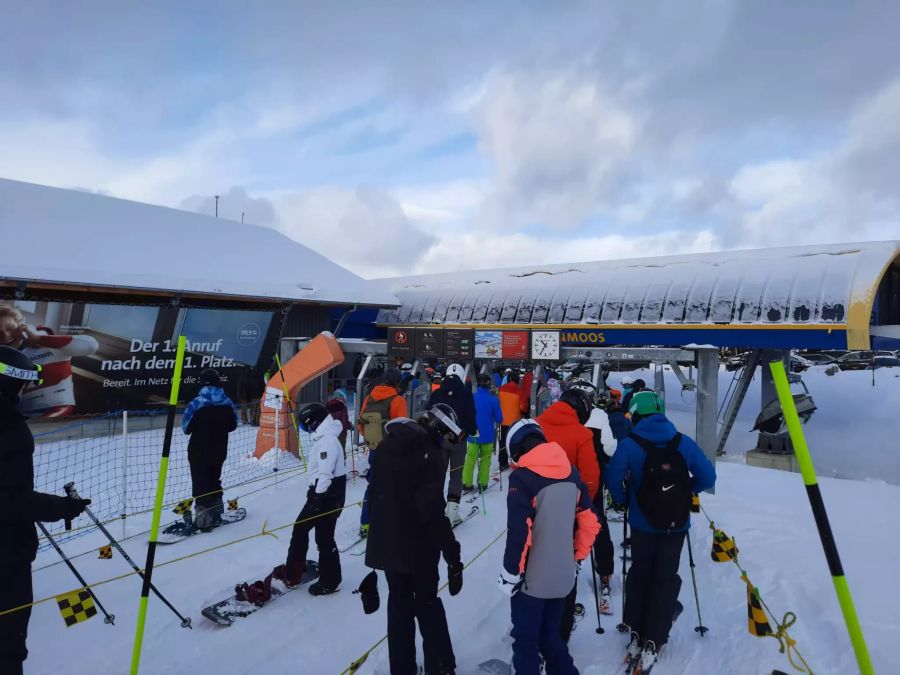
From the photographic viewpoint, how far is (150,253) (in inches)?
611

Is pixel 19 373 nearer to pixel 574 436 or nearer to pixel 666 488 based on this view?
pixel 574 436

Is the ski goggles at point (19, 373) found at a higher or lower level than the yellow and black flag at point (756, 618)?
higher

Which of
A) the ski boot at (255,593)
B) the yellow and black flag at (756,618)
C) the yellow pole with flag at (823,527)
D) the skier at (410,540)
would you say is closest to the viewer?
the yellow pole with flag at (823,527)

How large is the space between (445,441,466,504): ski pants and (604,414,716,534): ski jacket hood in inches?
131

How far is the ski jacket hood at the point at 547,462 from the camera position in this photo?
3.33m

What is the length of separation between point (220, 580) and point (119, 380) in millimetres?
11269

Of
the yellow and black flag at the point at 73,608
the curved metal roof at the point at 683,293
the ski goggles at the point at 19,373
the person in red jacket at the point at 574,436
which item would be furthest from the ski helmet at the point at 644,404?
the curved metal roof at the point at 683,293

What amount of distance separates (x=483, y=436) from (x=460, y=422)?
104 cm

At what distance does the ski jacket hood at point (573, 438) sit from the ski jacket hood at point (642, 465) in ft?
2.60

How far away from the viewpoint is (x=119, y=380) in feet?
47.4

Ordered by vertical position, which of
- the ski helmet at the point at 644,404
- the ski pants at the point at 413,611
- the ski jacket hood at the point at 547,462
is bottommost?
the ski pants at the point at 413,611

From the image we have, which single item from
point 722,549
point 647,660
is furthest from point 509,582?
point 722,549

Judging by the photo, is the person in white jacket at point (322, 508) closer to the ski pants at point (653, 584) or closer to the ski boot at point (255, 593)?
the ski boot at point (255, 593)

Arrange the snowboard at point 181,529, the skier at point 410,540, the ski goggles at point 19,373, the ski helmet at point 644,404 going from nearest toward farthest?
the ski goggles at point 19,373 < the skier at point 410,540 < the ski helmet at point 644,404 < the snowboard at point 181,529
